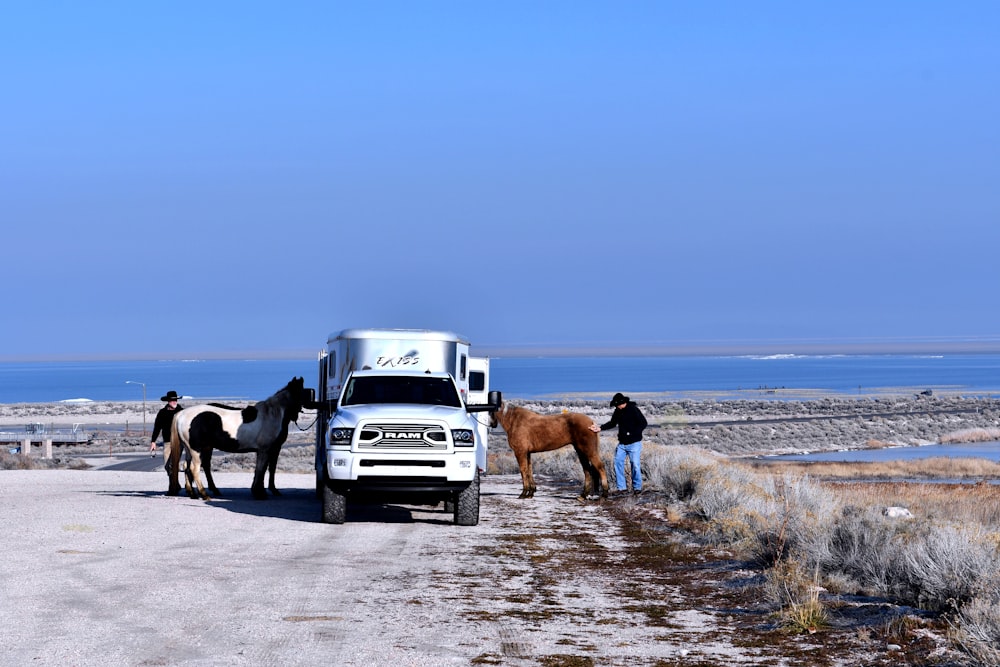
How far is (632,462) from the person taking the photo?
22.9 m

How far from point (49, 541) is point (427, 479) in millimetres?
4847

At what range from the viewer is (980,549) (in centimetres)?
1097

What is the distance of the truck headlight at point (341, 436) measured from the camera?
17.2 metres

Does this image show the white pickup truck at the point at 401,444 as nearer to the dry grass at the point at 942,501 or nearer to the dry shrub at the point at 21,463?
the dry grass at the point at 942,501

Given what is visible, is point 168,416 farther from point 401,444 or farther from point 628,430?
point 628,430

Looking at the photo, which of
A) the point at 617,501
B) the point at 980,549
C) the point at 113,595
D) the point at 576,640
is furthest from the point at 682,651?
the point at 617,501

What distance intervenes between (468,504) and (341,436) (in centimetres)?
200

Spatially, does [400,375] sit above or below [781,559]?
above

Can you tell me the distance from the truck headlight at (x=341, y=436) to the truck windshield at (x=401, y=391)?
1.42 meters

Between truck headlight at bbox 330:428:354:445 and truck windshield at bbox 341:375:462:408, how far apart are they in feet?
4.66

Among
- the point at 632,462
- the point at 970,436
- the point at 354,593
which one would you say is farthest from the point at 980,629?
the point at 970,436

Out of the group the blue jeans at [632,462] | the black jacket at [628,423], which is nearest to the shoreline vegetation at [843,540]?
the blue jeans at [632,462]

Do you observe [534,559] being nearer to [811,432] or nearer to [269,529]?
[269,529]

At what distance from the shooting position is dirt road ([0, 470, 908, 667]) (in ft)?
29.8
